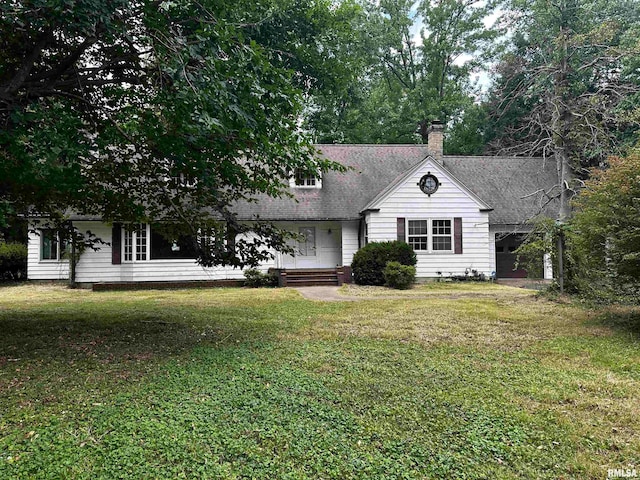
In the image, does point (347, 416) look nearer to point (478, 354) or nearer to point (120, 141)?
point (478, 354)

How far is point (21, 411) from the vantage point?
3719 millimetres

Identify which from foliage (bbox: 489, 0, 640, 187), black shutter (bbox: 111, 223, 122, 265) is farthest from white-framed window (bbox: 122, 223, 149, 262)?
foliage (bbox: 489, 0, 640, 187)

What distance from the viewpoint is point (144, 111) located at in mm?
5426

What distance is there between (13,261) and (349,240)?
15506 mm

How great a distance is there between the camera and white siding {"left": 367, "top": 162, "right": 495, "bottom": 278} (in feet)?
56.1

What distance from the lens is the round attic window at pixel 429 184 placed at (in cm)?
1733

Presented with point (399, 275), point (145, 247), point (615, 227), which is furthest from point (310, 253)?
point (615, 227)

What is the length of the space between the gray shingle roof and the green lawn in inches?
422

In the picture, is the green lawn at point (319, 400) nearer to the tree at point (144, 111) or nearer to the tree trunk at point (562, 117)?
the tree at point (144, 111)

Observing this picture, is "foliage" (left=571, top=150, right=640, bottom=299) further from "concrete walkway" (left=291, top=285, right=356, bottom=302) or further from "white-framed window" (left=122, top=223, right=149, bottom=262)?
"white-framed window" (left=122, top=223, right=149, bottom=262)

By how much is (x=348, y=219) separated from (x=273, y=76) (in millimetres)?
12502

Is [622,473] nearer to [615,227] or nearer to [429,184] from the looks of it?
[615,227]

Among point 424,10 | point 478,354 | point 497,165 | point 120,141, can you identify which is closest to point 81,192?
point 120,141

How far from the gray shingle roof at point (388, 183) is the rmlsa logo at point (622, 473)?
15.4m
